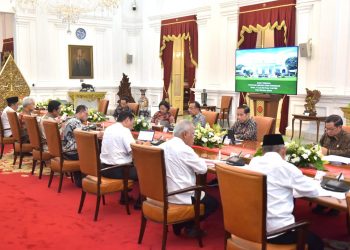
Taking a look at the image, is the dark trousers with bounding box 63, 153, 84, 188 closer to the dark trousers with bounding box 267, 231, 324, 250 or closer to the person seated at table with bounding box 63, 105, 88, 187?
the person seated at table with bounding box 63, 105, 88, 187

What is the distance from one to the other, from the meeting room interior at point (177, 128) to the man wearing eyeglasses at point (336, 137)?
0.02 m

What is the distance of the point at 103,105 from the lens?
9.66 meters

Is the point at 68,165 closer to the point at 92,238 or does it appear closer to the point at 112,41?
the point at 92,238

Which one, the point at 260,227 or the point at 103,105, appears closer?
the point at 260,227

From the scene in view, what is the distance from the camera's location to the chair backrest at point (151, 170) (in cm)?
348

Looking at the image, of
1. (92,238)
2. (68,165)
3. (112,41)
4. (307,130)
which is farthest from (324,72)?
(112,41)

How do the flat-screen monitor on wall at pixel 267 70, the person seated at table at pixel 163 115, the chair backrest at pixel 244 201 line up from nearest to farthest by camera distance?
the chair backrest at pixel 244 201 < the person seated at table at pixel 163 115 < the flat-screen monitor on wall at pixel 267 70

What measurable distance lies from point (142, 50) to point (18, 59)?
14.7 feet

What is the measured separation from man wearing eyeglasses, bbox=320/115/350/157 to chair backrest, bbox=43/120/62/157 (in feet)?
10.9

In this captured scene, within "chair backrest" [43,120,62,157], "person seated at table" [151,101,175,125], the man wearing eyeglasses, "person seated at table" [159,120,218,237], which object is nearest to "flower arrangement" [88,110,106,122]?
"person seated at table" [151,101,175,125]

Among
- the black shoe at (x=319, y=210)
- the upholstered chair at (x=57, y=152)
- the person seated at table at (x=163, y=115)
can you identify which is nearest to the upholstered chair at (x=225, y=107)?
the person seated at table at (x=163, y=115)

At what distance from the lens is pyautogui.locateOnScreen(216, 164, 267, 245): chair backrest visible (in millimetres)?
2633

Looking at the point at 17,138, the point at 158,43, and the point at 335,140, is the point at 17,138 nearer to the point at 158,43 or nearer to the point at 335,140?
the point at 335,140

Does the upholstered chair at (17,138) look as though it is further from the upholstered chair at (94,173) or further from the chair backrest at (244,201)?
the chair backrest at (244,201)
